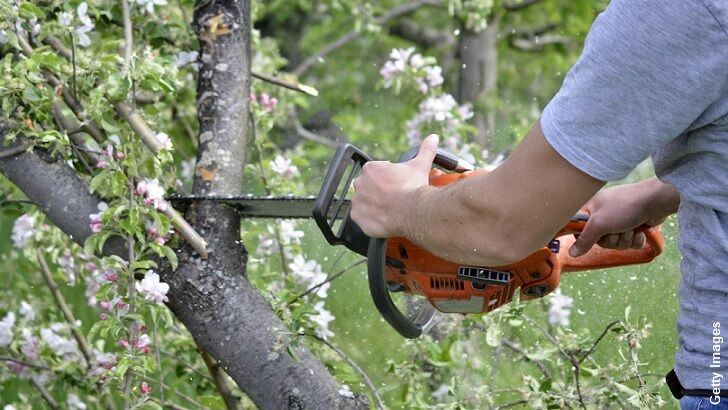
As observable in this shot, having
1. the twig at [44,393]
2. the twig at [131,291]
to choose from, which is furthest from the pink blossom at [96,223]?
the twig at [44,393]

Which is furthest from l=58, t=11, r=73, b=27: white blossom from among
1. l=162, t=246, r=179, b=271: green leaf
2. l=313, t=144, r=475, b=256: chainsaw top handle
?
l=313, t=144, r=475, b=256: chainsaw top handle

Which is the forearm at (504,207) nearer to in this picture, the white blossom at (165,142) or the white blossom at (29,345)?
the white blossom at (165,142)

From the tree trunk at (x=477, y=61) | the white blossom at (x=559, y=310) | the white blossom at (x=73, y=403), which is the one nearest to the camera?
the white blossom at (x=559, y=310)

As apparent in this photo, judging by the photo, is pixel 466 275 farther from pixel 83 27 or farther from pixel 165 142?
pixel 83 27

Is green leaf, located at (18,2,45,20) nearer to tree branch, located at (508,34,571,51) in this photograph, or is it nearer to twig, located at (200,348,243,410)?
twig, located at (200,348,243,410)

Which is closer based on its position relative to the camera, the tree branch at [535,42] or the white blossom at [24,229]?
the white blossom at [24,229]

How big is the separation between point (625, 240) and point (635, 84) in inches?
32.9

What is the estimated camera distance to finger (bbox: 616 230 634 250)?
6.98 feet

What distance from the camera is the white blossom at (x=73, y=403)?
10.3 feet

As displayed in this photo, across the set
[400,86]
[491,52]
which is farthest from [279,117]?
[491,52]

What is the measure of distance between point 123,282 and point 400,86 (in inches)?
57.6

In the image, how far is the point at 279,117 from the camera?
359 centimetres

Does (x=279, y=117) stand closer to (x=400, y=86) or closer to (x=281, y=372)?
(x=400, y=86)

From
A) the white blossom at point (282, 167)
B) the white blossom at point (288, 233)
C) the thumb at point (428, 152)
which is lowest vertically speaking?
the white blossom at point (288, 233)
